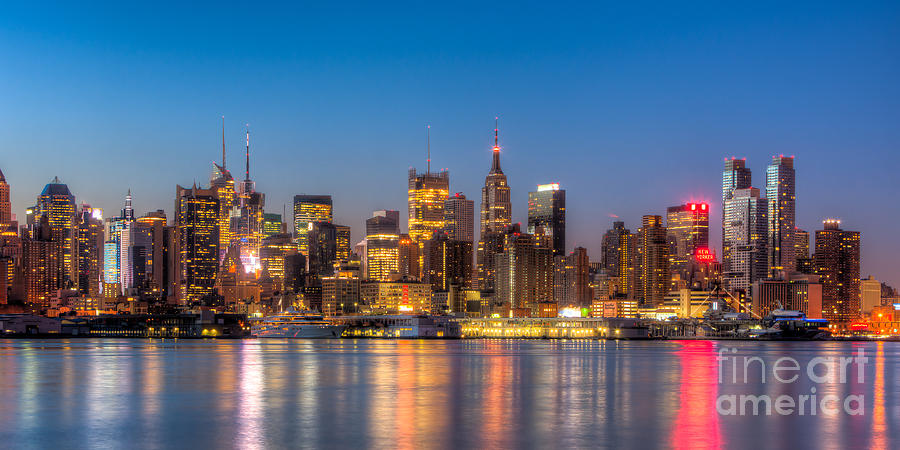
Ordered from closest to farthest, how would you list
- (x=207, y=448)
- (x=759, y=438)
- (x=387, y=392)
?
(x=207, y=448)
(x=759, y=438)
(x=387, y=392)

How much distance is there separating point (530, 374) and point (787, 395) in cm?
2366

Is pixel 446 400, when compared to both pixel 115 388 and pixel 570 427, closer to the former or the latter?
pixel 570 427

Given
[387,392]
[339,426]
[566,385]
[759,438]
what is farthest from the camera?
[566,385]

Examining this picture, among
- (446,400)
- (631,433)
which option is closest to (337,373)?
(446,400)

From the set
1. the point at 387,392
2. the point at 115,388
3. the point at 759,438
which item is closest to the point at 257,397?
the point at 387,392

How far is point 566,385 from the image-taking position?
6431 centimetres

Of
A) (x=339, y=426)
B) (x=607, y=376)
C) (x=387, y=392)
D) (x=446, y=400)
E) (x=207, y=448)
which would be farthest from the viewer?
(x=607, y=376)

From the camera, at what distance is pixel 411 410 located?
155 feet

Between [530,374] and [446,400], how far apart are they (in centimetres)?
2381

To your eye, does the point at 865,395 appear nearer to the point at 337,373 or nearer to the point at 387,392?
the point at 387,392

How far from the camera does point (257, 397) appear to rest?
5456 cm

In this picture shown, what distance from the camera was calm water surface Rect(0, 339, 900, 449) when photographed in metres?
37.6

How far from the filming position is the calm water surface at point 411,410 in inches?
1480

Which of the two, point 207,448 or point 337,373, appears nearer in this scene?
point 207,448
